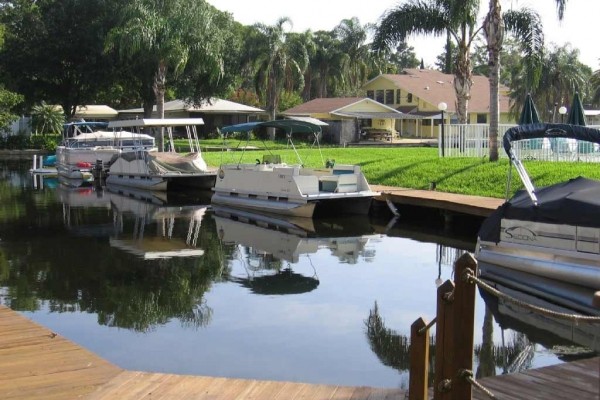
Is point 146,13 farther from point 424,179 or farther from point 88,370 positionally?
point 88,370

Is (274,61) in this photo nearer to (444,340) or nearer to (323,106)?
(323,106)

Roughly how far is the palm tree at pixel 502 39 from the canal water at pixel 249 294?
17.5ft

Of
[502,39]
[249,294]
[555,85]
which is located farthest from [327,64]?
[249,294]

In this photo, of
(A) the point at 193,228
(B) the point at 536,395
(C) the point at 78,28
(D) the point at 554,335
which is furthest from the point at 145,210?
(C) the point at 78,28

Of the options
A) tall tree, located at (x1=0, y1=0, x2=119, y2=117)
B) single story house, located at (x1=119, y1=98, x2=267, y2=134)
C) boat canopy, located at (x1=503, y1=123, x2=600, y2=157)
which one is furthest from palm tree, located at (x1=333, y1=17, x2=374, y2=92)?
boat canopy, located at (x1=503, y1=123, x2=600, y2=157)

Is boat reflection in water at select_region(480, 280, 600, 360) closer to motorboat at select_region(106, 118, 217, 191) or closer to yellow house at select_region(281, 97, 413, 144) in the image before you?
motorboat at select_region(106, 118, 217, 191)

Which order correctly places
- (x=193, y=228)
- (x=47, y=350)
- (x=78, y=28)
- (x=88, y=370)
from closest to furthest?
(x=88, y=370) < (x=47, y=350) < (x=193, y=228) < (x=78, y=28)

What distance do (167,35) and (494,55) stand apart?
19.5 metres

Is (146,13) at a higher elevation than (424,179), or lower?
higher

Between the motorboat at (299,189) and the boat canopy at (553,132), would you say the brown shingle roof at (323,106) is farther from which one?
the boat canopy at (553,132)

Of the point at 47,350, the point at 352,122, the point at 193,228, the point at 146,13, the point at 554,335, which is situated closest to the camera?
the point at 47,350

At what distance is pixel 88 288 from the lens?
12.3m

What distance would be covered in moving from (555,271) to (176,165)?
709 inches

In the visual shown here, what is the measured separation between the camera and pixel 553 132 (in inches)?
543
